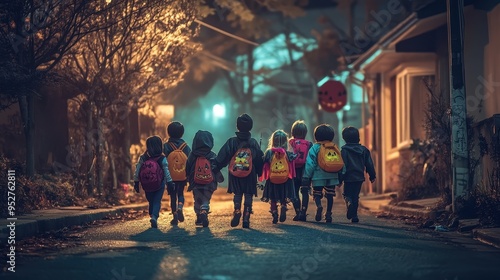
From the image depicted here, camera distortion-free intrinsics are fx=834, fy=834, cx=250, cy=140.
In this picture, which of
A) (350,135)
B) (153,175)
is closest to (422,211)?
(350,135)

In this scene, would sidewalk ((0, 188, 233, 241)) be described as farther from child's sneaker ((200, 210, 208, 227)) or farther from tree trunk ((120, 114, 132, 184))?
tree trunk ((120, 114, 132, 184))

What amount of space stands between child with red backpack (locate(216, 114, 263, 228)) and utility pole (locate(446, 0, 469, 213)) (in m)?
3.22

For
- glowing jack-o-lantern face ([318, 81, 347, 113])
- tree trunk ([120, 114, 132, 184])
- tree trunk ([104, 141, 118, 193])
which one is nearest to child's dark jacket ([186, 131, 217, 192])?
tree trunk ([104, 141, 118, 193])

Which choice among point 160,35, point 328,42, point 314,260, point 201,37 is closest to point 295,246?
point 314,260

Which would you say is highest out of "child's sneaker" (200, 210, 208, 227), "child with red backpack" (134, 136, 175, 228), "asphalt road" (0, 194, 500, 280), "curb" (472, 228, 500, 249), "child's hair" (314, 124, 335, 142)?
"child's hair" (314, 124, 335, 142)

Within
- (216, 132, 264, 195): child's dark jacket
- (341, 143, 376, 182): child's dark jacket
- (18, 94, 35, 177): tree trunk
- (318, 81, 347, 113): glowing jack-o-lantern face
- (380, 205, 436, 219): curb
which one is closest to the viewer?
(216, 132, 264, 195): child's dark jacket

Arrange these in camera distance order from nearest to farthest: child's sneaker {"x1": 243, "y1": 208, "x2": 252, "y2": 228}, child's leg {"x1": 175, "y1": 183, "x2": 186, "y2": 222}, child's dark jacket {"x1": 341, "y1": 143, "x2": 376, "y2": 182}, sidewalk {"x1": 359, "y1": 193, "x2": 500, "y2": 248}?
sidewalk {"x1": 359, "y1": 193, "x2": 500, "y2": 248}, child's sneaker {"x1": 243, "y1": 208, "x2": 252, "y2": 228}, child's leg {"x1": 175, "y1": 183, "x2": 186, "y2": 222}, child's dark jacket {"x1": 341, "y1": 143, "x2": 376, "y2": 182}

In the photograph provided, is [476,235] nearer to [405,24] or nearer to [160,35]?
[405,24]

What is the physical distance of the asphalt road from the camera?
7.75 m

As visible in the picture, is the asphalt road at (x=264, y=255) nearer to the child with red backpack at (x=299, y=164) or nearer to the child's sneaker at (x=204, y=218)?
the child's sneaker at (x=204, y=218)

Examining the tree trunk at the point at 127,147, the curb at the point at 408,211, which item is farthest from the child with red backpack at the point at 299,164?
the tree trunk at the point at 127,147

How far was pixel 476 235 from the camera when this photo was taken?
37.8ft

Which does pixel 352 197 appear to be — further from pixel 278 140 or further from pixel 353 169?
pixel 278 140

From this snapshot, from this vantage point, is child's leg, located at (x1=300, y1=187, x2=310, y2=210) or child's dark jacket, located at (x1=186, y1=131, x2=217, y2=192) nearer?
child's dark jacket, located at (x1=186, y1=131, x2=217, y2=192)
